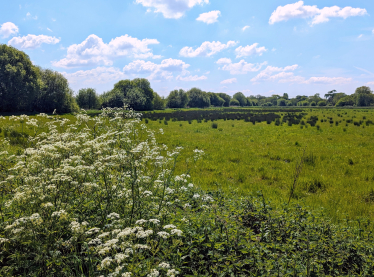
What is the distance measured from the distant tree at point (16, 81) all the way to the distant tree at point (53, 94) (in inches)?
207

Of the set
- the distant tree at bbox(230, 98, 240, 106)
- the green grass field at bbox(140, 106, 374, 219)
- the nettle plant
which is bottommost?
the green grass field at bbox(140, 106, 374, 219)

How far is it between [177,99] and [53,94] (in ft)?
227

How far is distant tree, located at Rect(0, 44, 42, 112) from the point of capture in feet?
145

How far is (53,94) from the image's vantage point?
55656mm

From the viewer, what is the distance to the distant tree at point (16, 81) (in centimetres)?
4406

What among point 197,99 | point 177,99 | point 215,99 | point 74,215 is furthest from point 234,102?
point 74,215

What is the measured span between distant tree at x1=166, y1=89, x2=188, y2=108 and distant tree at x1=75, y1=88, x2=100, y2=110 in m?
40.7

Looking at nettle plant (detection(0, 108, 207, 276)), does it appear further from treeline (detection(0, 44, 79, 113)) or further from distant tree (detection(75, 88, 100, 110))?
distant tree (detection(75, 88, 100, 110))

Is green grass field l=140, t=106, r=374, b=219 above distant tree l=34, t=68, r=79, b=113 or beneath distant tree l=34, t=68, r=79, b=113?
beneath

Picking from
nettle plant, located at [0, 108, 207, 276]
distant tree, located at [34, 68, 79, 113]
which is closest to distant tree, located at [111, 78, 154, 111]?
distant tree, located at [34, 68, 79, 113]

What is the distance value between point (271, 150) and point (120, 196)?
39.5 feet

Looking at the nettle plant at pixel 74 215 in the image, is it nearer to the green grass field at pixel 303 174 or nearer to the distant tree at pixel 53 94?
the green grass field at pixel 303 174

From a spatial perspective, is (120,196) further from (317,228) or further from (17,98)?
(17,98)

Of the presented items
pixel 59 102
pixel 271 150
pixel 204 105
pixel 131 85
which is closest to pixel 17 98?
pixel 59 102
